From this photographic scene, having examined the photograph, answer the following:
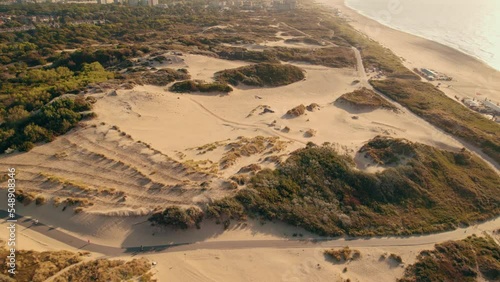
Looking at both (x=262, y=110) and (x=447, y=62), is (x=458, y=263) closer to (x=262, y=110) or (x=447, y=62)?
(x=262, y=110)

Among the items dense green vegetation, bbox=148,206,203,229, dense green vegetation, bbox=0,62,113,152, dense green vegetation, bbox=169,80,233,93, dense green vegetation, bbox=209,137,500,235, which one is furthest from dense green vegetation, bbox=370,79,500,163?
dense green vegetation, bbox=0,62,113,152

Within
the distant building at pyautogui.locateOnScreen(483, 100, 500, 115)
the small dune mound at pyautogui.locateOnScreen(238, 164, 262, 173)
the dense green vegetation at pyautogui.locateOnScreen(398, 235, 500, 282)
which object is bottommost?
the dense green vegetation at pyautogui.locateOnScreen(398, 235, 500, 282)

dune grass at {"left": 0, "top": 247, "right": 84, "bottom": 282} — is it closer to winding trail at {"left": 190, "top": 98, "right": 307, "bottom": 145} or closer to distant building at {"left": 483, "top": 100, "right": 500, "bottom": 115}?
winding trail at {"left": 190, "top": 98, "right": 307, "bottom": 145}

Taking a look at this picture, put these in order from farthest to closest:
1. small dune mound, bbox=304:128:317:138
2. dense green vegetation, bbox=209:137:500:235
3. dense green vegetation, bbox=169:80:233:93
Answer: dense green vegetation, bbox=169:80:233:93 < small dune mound, bbox=304:128:317:138 < dense green vegetation, bbox=209:137:500:235

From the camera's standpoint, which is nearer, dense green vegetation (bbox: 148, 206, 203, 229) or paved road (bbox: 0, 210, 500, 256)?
paved road (bbox: 0, 210, 500, 256)

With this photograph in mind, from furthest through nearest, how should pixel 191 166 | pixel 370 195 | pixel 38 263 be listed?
pixel 191 166
pixel 370 195
pixel 38 263

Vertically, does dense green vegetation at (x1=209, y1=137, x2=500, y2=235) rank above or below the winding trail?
below

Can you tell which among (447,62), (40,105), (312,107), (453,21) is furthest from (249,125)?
(453,21)

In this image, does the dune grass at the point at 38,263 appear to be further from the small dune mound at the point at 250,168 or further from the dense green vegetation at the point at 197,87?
the dense green vegetation at the point at 197,87

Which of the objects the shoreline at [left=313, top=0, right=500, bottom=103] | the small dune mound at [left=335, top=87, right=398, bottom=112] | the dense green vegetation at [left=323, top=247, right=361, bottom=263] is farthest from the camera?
→ the shoreline at [left=313, top=0, right=500, bottom=103]
